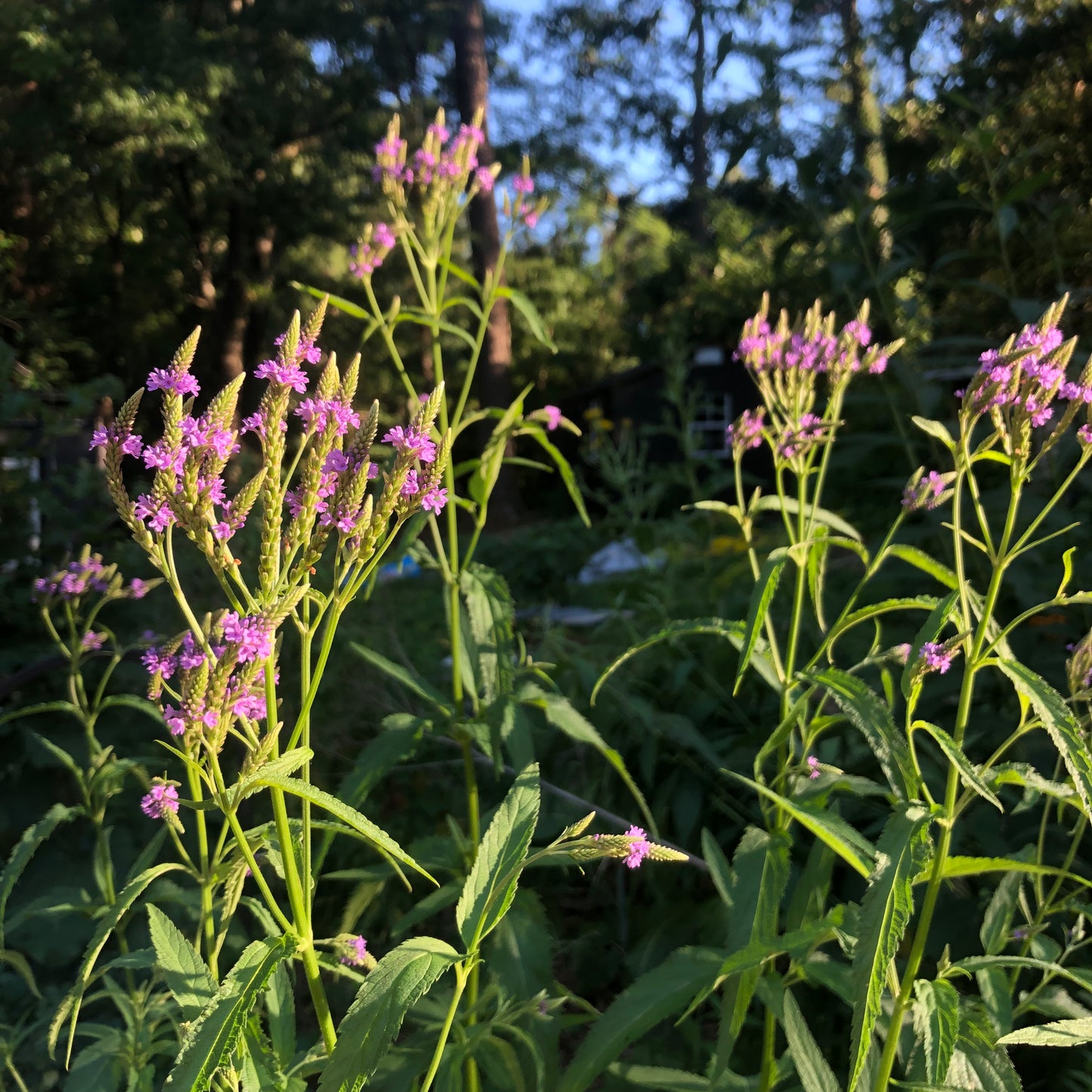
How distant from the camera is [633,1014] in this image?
1.36 metres

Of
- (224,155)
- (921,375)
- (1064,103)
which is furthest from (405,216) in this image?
(224,155)

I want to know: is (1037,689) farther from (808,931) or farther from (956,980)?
(956,980)

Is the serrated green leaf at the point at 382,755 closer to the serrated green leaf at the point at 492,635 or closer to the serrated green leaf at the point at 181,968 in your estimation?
the serrated green leaf at the point at 492,635

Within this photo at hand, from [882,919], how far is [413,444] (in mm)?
763

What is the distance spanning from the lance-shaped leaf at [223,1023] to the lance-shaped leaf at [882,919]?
630mm

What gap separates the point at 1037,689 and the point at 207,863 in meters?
1.18

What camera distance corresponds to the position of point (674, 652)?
2.91m

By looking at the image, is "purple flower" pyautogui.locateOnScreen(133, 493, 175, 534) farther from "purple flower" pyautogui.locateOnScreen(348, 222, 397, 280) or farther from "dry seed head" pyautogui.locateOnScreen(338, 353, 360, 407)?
"purple flower" pyautogui.locateOnScreen(348, 222, 397, 280)

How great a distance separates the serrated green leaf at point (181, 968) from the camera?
111 centimetres

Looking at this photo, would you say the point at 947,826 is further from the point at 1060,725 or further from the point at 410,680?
the point at 410,680

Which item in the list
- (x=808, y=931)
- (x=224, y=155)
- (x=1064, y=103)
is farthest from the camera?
(x=224, y=155)

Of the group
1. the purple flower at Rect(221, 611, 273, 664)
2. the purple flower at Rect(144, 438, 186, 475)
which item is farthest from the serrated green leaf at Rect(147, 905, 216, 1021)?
the purple flower at Rect(144, 438, 186, 475)

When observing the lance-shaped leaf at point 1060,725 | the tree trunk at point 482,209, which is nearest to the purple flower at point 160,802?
the lance-shaped leaf at point 1060,725

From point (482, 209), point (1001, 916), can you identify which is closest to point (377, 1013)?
point (1001, 916)
